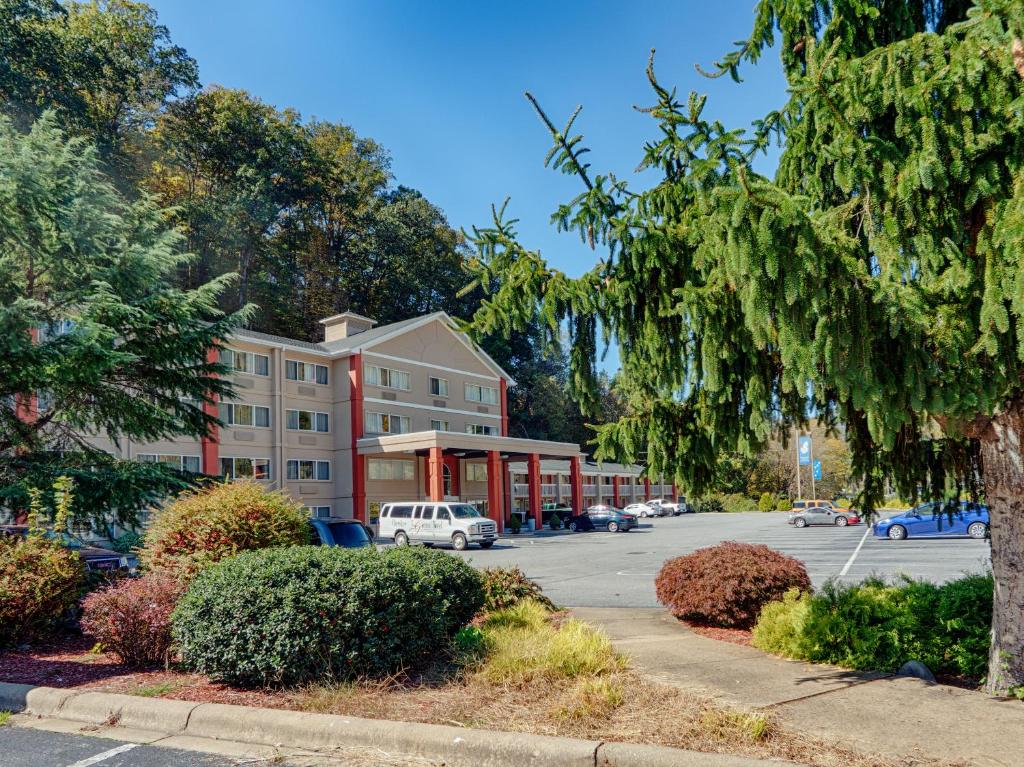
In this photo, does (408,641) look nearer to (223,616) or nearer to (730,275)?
(223,616)

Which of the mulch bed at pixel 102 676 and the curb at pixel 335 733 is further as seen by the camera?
the mulch bed at pixel 102 676

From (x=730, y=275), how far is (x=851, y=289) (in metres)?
0.75

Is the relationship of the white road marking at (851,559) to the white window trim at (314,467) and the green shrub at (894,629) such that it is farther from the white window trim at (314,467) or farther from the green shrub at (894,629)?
the white window trim at (314,467)

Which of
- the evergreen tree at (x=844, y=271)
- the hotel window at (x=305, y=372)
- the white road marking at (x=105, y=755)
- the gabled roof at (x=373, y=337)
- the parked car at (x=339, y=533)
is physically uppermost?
the gabled roof at (x=373, y=337)

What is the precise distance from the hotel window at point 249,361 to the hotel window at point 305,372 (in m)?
1.36

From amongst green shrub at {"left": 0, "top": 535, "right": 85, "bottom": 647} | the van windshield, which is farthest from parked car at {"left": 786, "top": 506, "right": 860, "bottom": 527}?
green shrub at {"left": 0, "top": 535, "right": 85, "bottom": 647}

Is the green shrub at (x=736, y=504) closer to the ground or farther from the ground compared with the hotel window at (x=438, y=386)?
closer to the ground

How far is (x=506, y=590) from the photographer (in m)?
9.46

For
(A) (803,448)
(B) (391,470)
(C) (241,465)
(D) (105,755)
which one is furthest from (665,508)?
(D) (105,755)

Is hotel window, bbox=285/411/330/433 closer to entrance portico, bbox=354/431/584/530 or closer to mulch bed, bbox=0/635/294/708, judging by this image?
entrance portico, bbox=354/431/584/530

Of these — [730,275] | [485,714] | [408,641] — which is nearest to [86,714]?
[408,641]

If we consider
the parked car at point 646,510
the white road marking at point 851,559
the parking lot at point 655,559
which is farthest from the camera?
the parked car at point 646,510

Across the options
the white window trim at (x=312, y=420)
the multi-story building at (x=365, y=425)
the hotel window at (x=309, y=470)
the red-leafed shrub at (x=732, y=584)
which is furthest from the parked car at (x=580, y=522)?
the red-leafed shrub at (x=732, y=584)

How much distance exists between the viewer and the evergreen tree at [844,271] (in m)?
4.70
